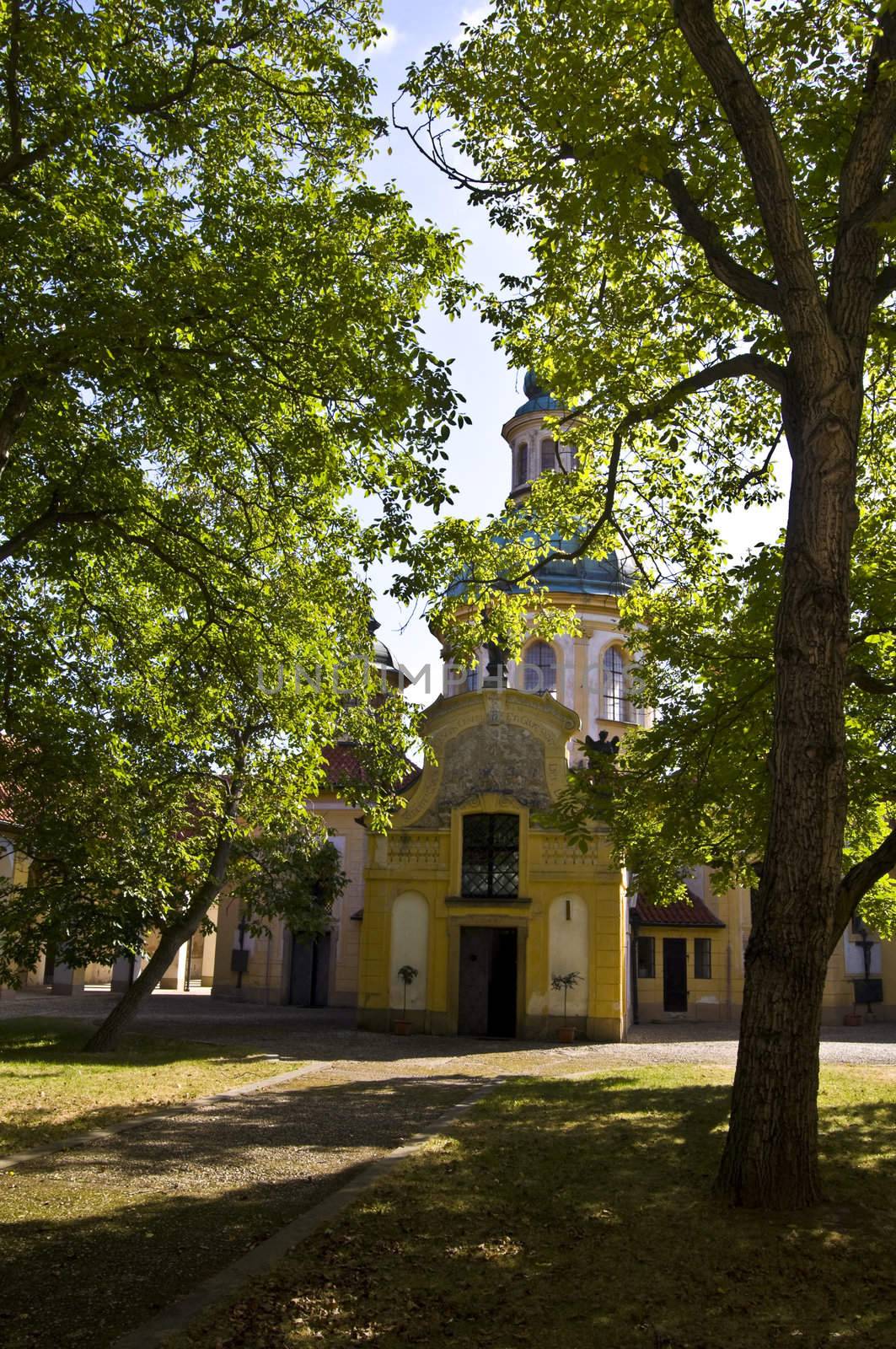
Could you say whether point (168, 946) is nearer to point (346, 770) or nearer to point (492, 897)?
point (346, 770)

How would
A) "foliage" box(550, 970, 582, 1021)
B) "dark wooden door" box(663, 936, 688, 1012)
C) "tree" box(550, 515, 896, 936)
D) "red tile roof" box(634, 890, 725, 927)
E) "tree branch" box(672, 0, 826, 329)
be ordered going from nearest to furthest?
"tree branch" box(672, 0, 826, 329)
"tree" box(550, 515, 896, 936)
"foliage" box(550, 970, 582, 1021)
"red tile roof" box(634, 890, 725, 927)
"dark wooden door" box(663, 936, 688, 1012)

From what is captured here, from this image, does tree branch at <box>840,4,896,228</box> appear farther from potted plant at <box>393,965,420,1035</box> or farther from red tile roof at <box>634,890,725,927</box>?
red tile roof at <box>634,890,725,927</box>

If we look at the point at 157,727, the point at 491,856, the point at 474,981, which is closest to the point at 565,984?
the point at 474,981

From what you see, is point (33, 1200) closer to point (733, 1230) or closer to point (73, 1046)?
point (733, 1230)

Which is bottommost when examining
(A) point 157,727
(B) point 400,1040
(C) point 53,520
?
(B) point 400,1040

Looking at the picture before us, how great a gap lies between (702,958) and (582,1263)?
28.1 metres

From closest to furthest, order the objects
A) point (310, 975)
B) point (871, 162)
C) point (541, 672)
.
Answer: point (871, 162), point (541, 672), point (310, 975)

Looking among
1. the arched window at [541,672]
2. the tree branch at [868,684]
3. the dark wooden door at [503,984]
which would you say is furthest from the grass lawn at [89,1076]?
the arched window at [541,672]

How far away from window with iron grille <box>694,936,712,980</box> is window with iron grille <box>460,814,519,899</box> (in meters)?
10.4

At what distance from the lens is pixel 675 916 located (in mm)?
32531

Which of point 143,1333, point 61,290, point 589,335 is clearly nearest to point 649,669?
point 589,335

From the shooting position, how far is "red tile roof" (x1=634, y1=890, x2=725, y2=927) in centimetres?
3175

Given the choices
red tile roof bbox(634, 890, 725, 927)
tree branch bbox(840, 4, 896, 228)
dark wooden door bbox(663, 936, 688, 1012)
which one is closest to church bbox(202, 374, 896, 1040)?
red tile roof bbox(634, 890, 725, 927)

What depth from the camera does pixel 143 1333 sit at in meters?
4.63
